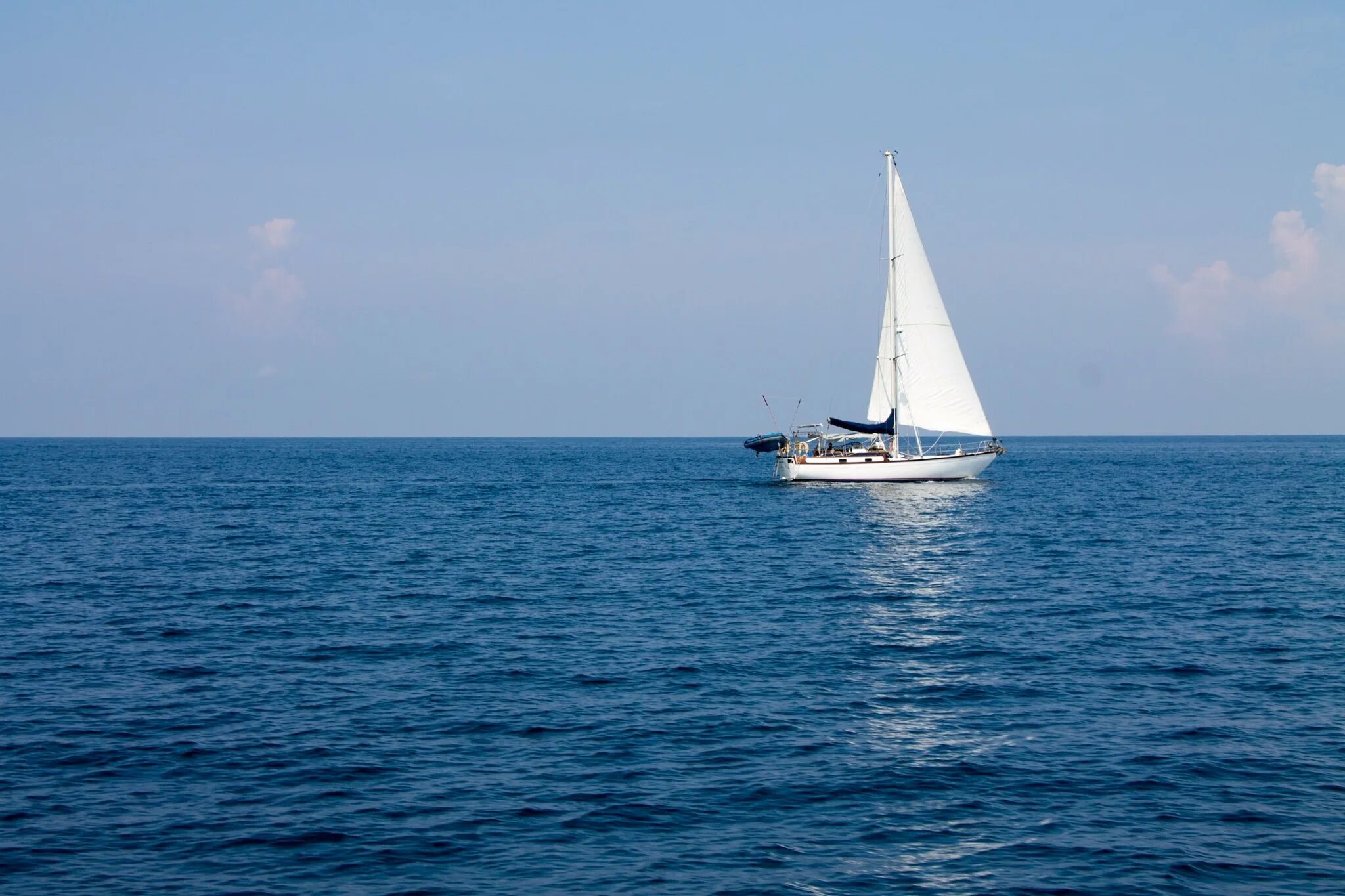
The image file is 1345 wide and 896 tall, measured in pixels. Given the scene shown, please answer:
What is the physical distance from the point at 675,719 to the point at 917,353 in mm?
61398

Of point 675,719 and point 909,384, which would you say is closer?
point 675,719

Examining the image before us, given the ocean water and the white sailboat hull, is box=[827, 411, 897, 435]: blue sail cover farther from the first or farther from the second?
the ocean water

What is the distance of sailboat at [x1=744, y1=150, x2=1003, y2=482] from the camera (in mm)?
78375

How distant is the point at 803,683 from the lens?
A: 2289 centimetres

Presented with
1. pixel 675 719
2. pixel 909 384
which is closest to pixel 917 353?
pixel 909 384

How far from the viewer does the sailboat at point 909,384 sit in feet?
257

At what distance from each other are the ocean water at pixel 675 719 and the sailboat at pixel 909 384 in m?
30.7

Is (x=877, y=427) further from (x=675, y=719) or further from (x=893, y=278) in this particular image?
(x=675, y=719)

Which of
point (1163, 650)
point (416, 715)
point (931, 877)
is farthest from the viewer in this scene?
point (1163, 650)

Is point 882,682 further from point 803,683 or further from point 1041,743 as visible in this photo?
point 1041,743

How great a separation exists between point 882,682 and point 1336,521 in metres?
44.7

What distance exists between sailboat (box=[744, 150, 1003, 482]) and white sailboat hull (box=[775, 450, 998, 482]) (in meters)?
0.06

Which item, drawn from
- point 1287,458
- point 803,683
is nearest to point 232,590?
point 803,683

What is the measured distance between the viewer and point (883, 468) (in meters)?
78.0
